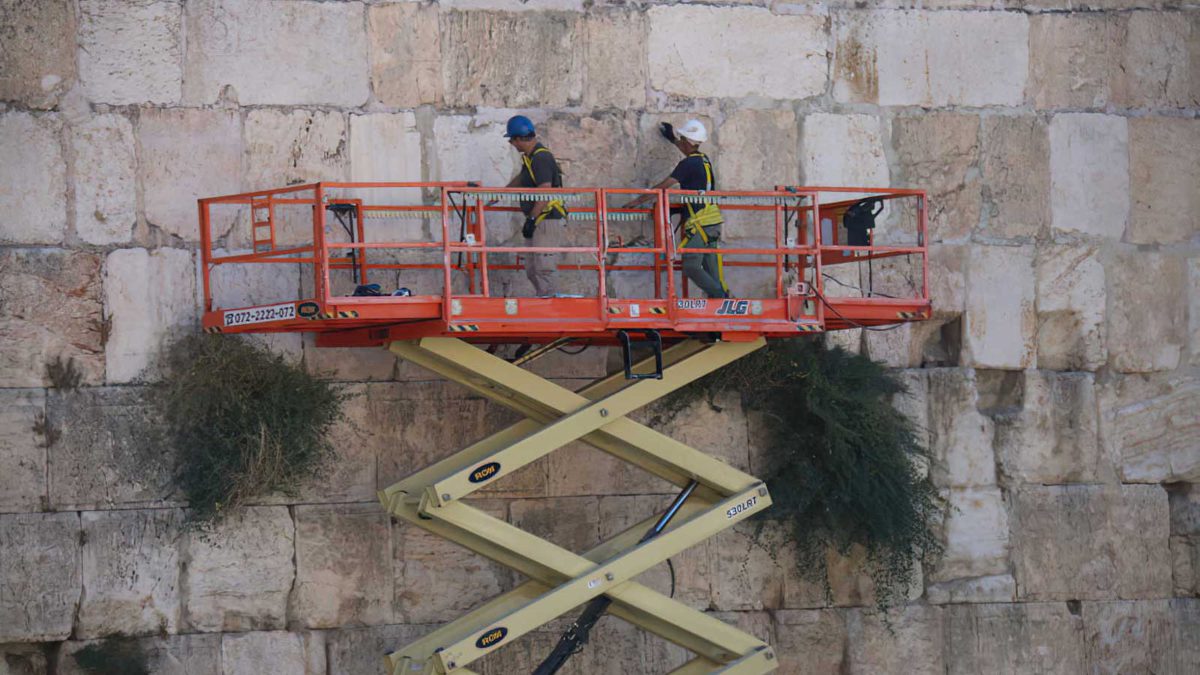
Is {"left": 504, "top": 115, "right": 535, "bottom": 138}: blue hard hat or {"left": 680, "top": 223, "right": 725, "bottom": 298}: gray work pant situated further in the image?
{"left": 504, "top": 115, "right": 535, "bottom": 138}: blue hard hat

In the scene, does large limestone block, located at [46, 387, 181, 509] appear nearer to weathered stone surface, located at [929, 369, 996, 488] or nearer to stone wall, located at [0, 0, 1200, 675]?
stone wall, located at [0, 0, 1200, 675]

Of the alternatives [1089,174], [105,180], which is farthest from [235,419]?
[1089,174]

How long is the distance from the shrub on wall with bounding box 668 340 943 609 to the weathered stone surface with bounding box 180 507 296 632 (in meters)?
2.74

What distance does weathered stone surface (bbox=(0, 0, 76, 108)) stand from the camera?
8.72 meters

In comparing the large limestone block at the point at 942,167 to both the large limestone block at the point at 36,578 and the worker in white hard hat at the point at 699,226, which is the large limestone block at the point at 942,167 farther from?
the large limestone block at the point at 36,578

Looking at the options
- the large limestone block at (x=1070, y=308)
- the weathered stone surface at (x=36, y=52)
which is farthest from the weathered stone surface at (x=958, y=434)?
the weathered stone surface at (x=36, y=52)

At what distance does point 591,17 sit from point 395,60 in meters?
1.37

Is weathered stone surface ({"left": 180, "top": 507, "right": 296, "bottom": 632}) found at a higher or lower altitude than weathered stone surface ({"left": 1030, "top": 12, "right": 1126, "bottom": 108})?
lower

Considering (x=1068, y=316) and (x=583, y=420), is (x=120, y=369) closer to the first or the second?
(x=583, y=420)

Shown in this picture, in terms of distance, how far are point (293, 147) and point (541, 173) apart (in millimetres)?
1796

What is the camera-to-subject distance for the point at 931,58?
9.78 m

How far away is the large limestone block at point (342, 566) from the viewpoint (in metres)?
8.75

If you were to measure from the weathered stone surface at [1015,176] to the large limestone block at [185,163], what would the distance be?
5174 mm

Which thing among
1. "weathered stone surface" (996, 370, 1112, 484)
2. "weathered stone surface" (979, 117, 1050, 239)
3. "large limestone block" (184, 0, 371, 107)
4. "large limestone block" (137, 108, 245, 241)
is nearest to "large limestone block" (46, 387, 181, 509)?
"large limestone block" (137, 108, 245, 241)
